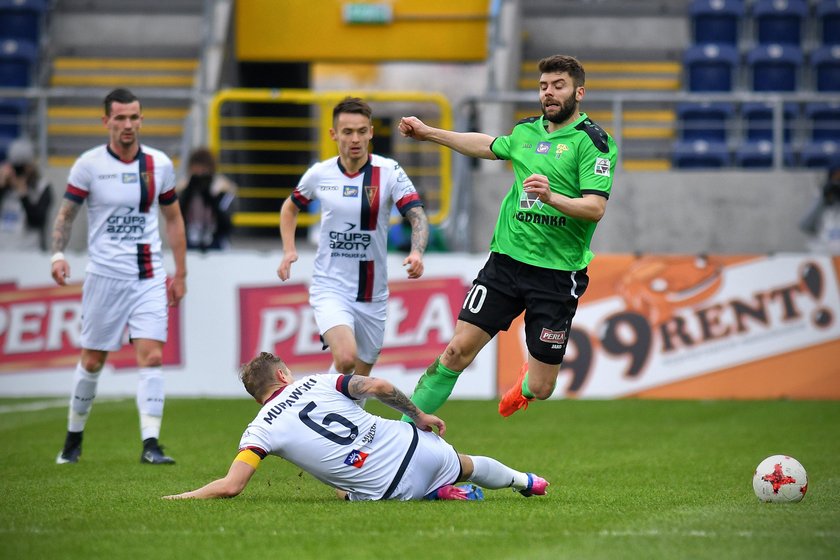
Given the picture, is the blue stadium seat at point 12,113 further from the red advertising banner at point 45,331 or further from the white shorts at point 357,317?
the white shorts at point 357,317

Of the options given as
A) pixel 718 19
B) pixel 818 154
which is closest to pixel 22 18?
pixel 718 19

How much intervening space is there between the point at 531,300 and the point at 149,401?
309 cm

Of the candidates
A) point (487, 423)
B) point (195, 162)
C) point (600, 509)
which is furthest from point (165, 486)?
point (195, 162)

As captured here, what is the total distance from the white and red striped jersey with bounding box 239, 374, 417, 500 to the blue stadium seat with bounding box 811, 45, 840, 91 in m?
14.7

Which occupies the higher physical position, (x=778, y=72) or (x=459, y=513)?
(x=778, y=72)

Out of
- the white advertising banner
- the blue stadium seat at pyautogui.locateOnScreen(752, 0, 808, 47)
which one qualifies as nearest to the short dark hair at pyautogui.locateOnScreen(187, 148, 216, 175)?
the white advertising banner

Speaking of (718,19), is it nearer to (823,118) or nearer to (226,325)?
(823,118)

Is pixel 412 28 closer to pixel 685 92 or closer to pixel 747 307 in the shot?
pixel 685 92

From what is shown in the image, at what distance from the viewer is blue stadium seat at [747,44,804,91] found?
20.2m

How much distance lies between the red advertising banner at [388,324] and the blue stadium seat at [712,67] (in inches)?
283

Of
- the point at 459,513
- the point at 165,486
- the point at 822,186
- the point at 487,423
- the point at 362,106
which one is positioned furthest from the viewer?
the point at 822,186

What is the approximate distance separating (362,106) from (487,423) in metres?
4.62

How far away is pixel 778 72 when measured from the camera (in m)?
20.3

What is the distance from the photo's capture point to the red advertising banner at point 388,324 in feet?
49.0
